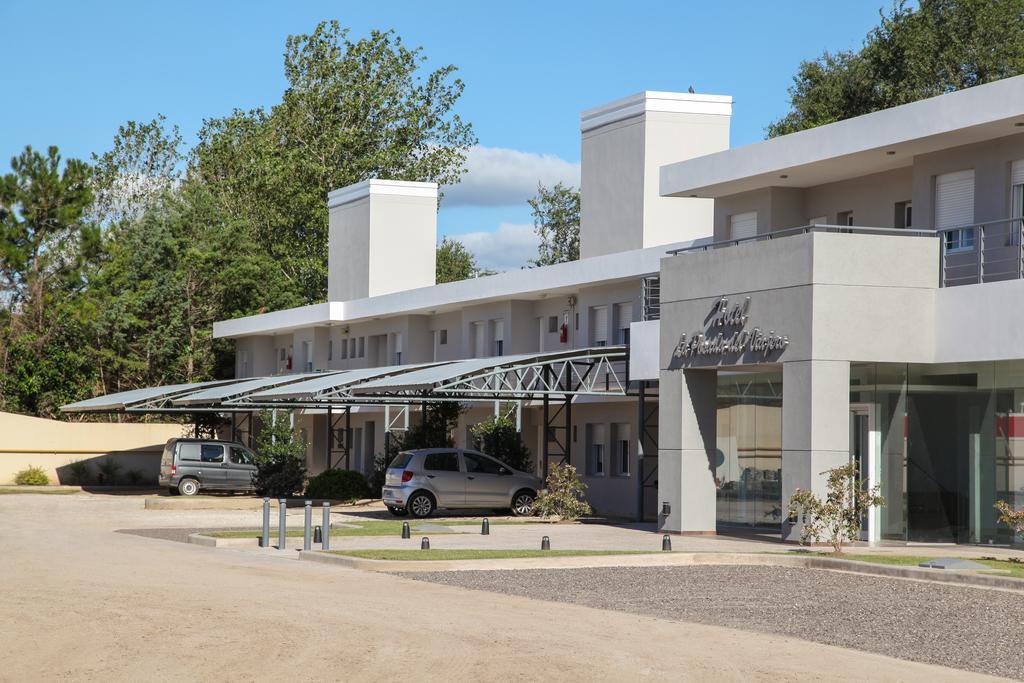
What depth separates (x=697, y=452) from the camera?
28.2 meters

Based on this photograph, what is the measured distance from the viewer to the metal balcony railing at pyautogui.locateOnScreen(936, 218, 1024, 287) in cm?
2481

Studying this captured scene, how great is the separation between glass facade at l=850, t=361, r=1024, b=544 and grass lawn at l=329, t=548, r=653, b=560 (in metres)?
5.20

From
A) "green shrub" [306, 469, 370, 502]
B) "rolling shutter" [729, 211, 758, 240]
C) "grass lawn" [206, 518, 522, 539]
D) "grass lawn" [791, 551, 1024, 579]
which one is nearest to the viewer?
"grass lawn" [791, 551, 1024, 579]

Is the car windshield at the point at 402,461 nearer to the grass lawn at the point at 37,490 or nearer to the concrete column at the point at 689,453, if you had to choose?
the concrete column at the point at 689,453

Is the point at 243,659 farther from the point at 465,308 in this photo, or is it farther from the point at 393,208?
the point at 393,208

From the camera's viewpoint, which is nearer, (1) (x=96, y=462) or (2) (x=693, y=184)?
(2) (x=693, y=184)

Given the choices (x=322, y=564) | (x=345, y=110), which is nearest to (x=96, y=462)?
(x=345, y=110)

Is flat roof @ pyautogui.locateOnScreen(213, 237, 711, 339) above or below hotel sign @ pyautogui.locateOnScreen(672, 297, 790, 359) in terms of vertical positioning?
above

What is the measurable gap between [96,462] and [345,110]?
916 inches

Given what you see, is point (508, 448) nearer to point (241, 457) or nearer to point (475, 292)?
point (475, 292)

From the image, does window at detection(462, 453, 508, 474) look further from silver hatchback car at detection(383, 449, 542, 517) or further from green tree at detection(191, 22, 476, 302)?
green tree at detection(191, 22, 476, 302)

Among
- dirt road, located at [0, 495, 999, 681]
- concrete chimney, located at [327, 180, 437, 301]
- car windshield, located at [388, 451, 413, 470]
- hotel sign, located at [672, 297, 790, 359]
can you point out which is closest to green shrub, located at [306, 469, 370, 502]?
car windshield, located at [388, 451, 413, 470]

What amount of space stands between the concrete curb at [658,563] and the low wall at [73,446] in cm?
3581

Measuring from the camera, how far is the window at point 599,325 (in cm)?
3888
